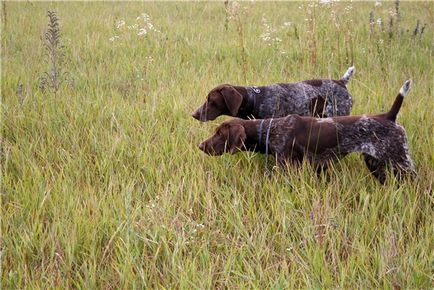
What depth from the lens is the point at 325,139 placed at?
12.9 feet

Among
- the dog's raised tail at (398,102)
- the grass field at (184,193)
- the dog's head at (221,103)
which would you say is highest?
the dog's raised tail at (398,102)

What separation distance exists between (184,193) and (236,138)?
2.36 feet

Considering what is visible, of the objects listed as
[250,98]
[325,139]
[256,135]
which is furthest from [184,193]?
[250,98]

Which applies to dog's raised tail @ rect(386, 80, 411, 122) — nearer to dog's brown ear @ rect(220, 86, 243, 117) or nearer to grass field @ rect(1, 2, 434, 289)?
grass field @ rect(1, 2, 434, 289)

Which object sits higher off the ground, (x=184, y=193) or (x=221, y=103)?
(x=221, y=103)

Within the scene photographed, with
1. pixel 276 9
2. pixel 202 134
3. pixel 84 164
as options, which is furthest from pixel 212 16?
pixel 84 164

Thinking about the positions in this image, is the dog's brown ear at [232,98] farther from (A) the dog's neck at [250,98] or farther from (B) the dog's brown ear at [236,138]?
(B) the dog's brown ear at [236,138]

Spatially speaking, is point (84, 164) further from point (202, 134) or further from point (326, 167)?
point (326, 167)

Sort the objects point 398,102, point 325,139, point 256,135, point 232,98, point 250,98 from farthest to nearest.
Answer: point 250,98
point 232,98
point 256,135
point 325,139
point 398,102

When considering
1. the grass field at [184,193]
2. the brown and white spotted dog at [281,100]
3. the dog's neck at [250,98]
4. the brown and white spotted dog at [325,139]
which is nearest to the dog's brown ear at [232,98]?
the brown and white spotted dog at [281,100]

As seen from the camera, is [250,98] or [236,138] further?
[250,98]

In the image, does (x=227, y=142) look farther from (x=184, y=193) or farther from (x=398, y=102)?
(x=398, y=102)

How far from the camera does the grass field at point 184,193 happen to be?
271cm

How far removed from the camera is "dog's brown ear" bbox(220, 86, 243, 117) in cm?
482
